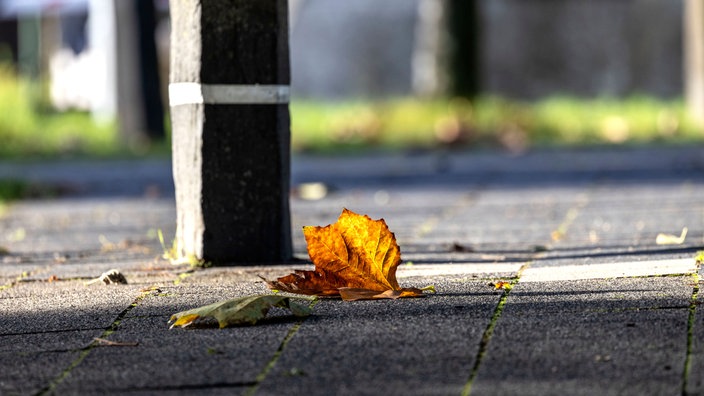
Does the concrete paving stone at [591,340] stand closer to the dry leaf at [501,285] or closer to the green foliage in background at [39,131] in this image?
the dry leaf at [501,285]

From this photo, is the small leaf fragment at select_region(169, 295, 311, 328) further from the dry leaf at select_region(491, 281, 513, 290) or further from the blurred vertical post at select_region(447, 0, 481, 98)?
the blurred vertical post at select_region(447, 0, 481, 98)

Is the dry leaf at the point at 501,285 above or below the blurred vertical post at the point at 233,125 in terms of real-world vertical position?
below

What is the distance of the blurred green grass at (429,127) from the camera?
11883 mm

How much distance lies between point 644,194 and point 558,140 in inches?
184

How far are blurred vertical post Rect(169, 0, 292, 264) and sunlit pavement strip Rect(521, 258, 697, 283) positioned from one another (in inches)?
41.4

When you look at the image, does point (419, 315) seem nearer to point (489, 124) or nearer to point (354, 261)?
point (354, 261)

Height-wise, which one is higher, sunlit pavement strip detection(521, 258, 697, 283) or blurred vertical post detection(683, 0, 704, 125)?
blurred vertical post detection(683, 0, 704, 125)

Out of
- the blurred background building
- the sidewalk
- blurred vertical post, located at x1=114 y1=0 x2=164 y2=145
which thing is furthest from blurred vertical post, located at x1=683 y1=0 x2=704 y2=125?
the sidewalk

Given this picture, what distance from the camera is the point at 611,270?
4.13m

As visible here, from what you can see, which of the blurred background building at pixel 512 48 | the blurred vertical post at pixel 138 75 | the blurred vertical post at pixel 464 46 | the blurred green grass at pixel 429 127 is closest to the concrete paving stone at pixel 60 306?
the blurred green grass at pixel 429 127

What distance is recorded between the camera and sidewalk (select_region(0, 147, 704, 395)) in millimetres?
2803

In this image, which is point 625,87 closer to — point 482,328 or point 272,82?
point 272,82

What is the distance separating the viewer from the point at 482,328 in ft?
10.6

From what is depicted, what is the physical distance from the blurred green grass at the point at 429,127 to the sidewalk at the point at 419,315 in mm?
4810
